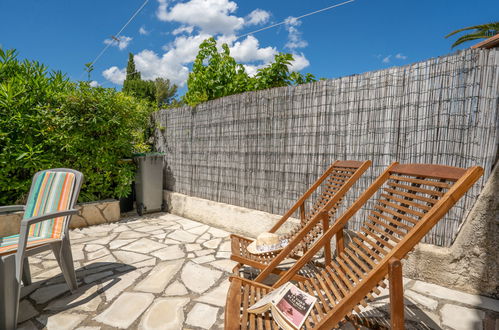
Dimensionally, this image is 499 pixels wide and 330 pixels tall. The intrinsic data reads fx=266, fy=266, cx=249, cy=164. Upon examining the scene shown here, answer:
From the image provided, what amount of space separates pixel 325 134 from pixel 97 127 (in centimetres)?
407

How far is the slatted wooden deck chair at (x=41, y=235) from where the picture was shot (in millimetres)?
1883

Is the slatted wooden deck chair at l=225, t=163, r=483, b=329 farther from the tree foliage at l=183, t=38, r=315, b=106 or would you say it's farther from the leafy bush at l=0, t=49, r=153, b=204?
the leafy bush at l=0, t=49, r=153, b=204

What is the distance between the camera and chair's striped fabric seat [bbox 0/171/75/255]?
2350mm

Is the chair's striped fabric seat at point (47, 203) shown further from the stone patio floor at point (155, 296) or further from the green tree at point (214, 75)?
the green tree at point (214, 75)

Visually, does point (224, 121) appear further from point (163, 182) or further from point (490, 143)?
point (490, 143)

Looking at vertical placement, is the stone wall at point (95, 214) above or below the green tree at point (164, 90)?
below

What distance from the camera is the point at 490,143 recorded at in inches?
89.0

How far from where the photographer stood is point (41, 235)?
2404 mm

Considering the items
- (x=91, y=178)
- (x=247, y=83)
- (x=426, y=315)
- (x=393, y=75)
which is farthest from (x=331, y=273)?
(x=91, y=178)

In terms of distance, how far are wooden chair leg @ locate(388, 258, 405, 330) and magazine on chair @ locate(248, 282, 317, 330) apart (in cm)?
47

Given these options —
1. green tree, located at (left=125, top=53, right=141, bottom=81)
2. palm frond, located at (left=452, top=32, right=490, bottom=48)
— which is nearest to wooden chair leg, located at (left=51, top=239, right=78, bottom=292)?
palm frond, located at (left=452, top=32, right=490, bottom=48)

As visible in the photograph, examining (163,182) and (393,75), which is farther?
(163,182)

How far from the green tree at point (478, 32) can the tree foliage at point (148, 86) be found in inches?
1070

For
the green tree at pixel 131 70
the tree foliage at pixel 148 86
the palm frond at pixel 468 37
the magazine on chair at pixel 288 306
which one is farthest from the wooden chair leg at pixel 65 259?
the green tree at pixel 131 70
